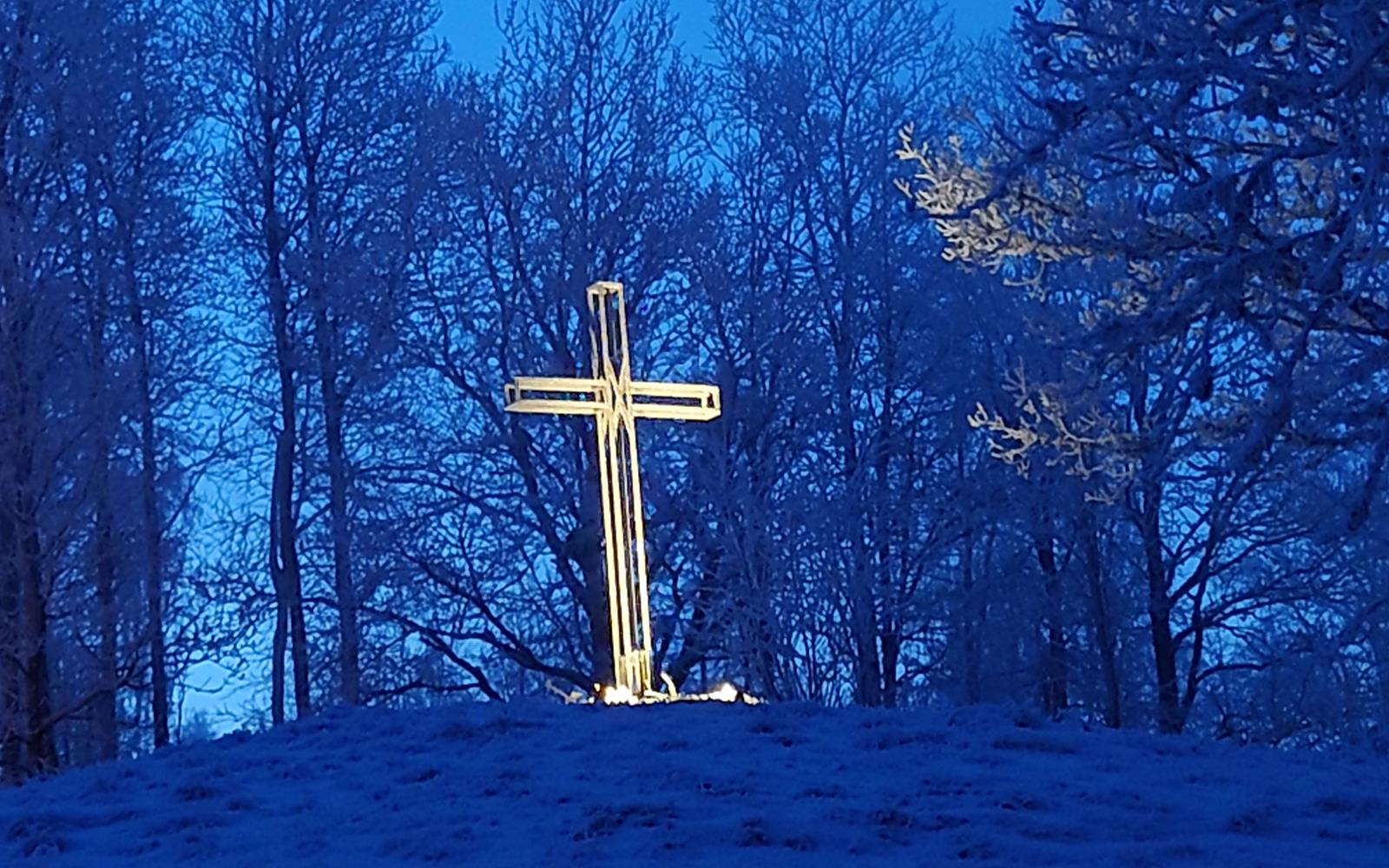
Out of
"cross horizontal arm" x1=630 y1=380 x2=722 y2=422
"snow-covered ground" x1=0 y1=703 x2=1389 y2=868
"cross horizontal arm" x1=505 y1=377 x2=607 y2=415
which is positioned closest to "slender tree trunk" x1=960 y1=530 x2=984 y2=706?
"cross horizontal arm" x1=630 y1=380 x2=722 y2=422

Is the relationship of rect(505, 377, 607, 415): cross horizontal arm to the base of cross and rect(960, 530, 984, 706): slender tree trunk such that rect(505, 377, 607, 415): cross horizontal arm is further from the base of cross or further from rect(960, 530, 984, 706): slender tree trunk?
rect(960, 530, 984, 706): slender tree trunk

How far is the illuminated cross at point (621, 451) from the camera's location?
951 centimetres

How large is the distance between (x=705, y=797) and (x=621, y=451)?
398 centimetres

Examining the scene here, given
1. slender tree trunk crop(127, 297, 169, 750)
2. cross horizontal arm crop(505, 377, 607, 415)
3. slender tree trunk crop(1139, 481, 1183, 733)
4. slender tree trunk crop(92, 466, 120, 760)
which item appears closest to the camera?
cross horizontal arm crop(505, 377, 607, 415)

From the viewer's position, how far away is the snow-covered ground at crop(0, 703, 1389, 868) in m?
5.46

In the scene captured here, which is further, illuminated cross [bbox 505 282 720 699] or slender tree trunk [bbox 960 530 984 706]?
slender tree trunk [bbox 960 530 984 706]

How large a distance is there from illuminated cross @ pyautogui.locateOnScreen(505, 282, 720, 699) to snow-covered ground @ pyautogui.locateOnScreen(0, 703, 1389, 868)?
90 centimetres

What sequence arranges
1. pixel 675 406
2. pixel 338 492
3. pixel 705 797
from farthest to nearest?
pixel 338 492 < pixel 675 406 < pixel 705 797

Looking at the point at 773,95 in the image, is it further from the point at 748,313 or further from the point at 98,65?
the point at 98,65

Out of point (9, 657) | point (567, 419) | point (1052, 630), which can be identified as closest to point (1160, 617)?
point (1052, 630)

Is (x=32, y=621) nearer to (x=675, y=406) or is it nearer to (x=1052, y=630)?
(x=675, y=406)

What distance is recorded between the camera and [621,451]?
10008mm

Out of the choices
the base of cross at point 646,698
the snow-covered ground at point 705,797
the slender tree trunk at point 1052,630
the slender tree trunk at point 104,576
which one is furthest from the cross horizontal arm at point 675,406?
the slender tree trunk at point 1052,630

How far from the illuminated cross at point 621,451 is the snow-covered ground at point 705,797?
2.97 feet
